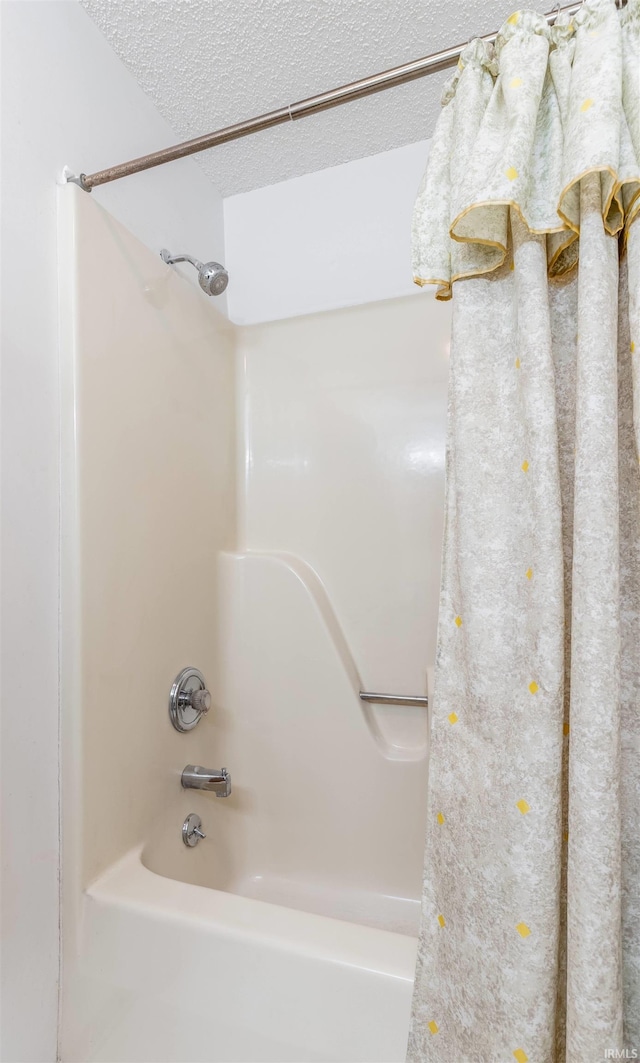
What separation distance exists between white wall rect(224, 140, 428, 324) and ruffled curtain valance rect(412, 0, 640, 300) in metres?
1.00

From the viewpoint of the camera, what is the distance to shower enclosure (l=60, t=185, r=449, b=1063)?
0.94 m

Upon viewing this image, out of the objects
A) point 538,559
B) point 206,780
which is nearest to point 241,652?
point 206,780

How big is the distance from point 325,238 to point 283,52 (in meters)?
0.51

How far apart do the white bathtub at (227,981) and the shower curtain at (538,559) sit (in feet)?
0.45

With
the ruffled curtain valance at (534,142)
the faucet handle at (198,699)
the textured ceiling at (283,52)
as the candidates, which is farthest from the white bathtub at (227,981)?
the textured ceiling at (283,52)

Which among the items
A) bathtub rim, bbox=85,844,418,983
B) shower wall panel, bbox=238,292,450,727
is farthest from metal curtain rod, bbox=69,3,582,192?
bathtub rim, bbox=85,844,418,983

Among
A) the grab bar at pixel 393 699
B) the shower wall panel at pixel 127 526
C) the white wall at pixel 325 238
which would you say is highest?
the white wall at pixel 325 238

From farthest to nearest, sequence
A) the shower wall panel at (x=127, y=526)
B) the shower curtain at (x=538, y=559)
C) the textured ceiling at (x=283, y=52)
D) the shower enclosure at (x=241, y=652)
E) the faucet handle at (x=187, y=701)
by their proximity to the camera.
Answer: the faucet handle at (x=187, y=701) → the textured ceiling at (x=283, y=52) → the shower wall panel at (x=127, y=526) → the shower enclosure at (x=241, y=652) → the shower curtain at (x=538, y=559)

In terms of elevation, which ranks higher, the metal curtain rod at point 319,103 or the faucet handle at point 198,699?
the metal curtain rod at point 319,103

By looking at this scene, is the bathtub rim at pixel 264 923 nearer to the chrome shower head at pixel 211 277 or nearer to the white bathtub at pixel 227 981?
the white bathtub at pixel 227 981

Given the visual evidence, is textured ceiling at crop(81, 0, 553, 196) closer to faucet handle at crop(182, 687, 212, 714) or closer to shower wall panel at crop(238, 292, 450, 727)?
shower wall panel at crop(238, 292, 450, 727)

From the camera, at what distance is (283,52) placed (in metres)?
1.36

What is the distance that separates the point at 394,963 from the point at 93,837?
0.59 meters

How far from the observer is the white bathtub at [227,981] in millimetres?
842
